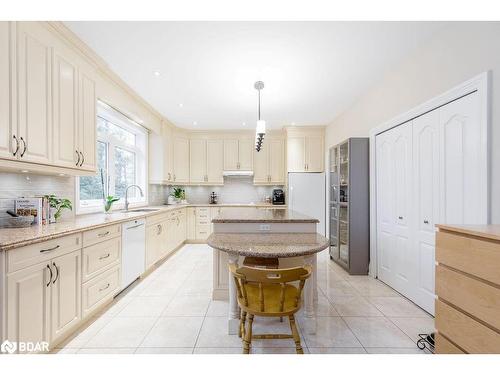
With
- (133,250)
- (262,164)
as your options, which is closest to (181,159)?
(262,164)

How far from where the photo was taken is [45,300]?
166 cm

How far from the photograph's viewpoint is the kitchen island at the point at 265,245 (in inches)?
70.9

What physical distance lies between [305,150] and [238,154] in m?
1.64

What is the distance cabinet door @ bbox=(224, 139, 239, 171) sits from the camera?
5836 mm

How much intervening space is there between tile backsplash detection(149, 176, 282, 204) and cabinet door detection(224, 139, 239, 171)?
0.42m

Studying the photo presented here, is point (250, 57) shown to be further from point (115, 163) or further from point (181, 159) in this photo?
point (181, 159)

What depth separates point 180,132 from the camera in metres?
5.73

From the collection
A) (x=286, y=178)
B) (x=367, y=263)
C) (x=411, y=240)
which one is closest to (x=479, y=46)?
(x=411, y=240)

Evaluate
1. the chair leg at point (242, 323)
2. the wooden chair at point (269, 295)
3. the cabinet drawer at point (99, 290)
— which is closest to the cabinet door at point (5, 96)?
the cabinet drawer at point (99, 290)

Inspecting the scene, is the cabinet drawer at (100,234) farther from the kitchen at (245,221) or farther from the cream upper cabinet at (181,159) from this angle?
the cream upper cabinet at (181,159)

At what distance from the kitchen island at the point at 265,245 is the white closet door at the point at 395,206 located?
1196mm

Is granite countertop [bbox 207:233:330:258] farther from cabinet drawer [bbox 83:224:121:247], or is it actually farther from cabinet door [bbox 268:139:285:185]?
cabinet door [bbox 268:139:285:185]

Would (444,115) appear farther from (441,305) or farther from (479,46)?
(441,305)
